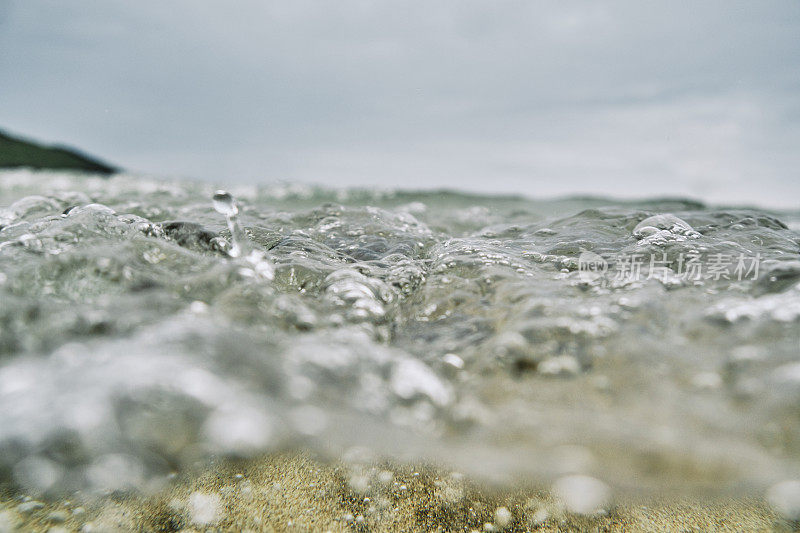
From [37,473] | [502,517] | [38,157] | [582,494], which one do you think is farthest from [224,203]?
[38,157]

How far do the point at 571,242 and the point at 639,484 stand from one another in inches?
56.6

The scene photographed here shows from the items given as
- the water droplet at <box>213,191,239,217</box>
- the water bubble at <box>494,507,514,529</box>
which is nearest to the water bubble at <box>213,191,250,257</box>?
the water droplet at <box>213,191,239,217</box>

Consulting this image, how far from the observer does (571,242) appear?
2.63 m

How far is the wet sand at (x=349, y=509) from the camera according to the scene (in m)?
1.47

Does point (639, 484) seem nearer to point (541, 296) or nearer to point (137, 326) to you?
point (541, 296)

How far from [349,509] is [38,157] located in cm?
1378

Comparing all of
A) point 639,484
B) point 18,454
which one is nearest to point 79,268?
point 18,454

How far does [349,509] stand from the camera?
1527 mm

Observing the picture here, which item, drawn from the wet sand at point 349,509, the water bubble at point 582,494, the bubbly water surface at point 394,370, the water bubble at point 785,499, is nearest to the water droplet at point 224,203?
the bubbly water surface at point 394,370

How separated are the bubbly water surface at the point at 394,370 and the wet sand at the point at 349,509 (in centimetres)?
7

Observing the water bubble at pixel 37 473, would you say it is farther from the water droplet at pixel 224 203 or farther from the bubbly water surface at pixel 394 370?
the water droplet at pixel 224 203

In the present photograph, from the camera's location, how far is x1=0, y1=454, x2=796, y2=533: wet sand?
1474 millimetres

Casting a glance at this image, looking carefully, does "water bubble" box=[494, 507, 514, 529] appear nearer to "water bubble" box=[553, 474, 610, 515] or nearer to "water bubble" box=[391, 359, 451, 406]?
"water bubble" box=[553, 474, 610, 515]

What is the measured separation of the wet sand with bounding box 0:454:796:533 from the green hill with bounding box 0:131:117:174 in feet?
39.9
